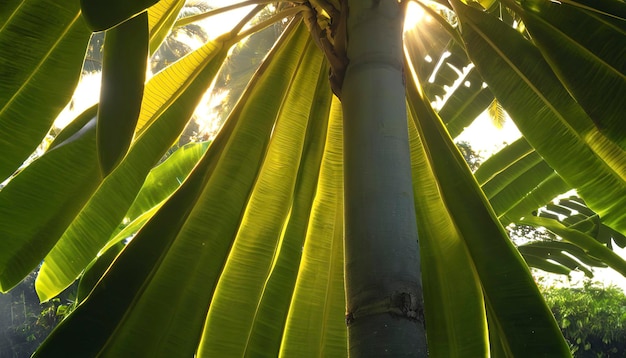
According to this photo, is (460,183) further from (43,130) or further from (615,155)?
(43,130)

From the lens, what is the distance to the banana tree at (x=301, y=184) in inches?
42.0

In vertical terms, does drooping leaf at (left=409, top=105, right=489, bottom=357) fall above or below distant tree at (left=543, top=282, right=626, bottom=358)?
below

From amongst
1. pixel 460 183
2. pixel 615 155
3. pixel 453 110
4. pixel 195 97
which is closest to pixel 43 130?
pixel 195 97

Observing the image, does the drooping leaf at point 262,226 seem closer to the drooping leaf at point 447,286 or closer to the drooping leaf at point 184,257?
the drooping leaf at point 184,257

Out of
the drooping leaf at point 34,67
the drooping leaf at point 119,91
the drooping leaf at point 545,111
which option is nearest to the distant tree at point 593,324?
the drooping leaf at point 545,111

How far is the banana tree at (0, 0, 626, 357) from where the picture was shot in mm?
1067

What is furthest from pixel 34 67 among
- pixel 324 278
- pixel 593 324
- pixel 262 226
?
pixel 593 324

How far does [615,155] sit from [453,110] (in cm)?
98

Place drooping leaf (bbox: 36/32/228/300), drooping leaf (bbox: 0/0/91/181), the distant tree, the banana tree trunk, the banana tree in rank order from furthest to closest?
the distant tree
drooping leaf (bbox: 36/32/228/300)
drooping leaf (bbox: 0/0/91/181)
the banana tree
the banana tree trunk

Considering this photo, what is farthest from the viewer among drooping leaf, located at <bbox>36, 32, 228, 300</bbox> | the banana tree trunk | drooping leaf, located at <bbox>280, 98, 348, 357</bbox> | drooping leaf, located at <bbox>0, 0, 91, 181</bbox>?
drooping leaf, located at <bbox>280, 98, 348, 357</bbox>

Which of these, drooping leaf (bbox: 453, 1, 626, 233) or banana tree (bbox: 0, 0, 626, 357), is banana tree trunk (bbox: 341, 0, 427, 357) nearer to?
banana tree (bbox: 0, 0, 626, 357)

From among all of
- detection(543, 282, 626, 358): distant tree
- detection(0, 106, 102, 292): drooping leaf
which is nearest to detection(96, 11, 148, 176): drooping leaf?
detection(0, 106, 102, 292): drooping leaf

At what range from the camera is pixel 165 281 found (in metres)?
1.52

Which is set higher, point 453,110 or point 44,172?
point 453,110
